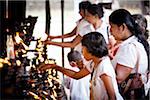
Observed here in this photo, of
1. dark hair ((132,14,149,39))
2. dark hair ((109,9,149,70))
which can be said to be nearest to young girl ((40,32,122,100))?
dark hair ((109,9,149,70))

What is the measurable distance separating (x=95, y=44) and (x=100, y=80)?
204 mm

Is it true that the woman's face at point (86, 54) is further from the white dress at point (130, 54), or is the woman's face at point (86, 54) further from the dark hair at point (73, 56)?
the white dress at point (130, 54)

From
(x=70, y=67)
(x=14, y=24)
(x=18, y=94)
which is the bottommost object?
(x=18, y=94)

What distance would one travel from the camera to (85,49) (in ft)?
6.74

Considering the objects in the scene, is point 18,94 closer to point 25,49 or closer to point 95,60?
point 25,49

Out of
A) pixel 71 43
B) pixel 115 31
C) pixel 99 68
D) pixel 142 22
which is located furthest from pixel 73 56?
pixel 142 22

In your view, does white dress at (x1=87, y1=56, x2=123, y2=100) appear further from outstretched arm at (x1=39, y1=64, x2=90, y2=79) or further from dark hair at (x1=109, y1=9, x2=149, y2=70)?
dark hair at (x1=109, y1=9, x2=149, y2=70)

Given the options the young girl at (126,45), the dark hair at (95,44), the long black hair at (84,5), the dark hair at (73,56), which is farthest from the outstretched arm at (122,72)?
the long black hair at (84,5)

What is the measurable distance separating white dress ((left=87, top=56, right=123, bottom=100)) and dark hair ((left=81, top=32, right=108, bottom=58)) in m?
0.04

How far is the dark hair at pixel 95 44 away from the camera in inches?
79.1

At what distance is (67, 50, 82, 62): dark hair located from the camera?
2090 millimetres

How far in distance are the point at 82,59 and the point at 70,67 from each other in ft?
0.28

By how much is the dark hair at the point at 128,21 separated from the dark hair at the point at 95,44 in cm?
13

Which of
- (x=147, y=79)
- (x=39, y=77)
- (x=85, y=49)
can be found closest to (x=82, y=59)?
(x=85, y=49)
